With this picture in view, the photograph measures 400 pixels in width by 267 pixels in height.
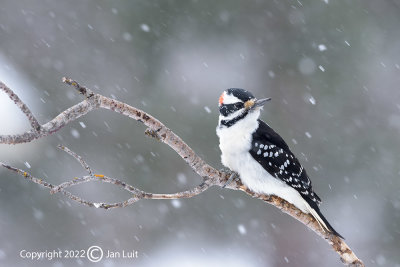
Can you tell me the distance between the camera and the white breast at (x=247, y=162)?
3.62m

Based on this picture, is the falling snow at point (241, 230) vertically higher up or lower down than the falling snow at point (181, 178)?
lower down

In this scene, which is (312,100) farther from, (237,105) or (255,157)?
(237,105)

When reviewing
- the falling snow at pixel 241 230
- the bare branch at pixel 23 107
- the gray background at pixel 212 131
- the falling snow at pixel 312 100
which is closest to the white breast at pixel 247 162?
the bare branch at pixel 23 107

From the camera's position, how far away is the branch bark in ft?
7.27

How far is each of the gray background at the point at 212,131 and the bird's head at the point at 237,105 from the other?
4.56 m

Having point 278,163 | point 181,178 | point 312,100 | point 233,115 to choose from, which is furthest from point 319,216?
point 312,100

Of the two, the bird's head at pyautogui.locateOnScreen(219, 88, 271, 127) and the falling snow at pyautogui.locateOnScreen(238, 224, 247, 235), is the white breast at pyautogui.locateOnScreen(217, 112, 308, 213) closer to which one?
the bird's head at pyautogui.locateOnScreen(219, 88, 271, 127)

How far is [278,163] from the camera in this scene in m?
3.79

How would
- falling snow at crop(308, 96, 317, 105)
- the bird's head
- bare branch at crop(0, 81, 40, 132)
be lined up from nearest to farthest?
bare branch at crop(0, 81, 40, 132)
the bird's head
falling snow at crop(308, 96, 317, 105)

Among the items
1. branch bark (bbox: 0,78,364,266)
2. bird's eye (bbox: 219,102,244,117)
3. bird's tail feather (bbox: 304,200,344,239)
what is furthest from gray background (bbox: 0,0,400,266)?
branch bark (bbox: 0,78,364,266)

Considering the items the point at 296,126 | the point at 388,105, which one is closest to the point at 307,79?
the point at 296,126

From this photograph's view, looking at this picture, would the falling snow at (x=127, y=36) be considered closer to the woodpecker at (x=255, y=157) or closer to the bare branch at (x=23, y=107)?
the woodpecker at (x=255, y=157)

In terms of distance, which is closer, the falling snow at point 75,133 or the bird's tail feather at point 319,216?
the bird's tail feather at point 319,216

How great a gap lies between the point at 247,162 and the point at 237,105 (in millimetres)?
437
